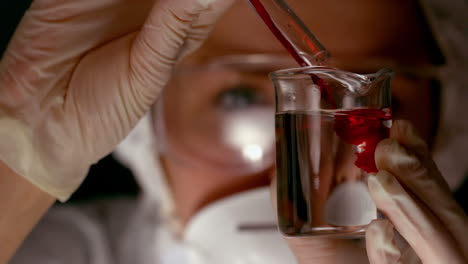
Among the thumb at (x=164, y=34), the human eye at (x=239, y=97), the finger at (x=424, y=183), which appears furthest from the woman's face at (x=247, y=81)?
the finger at (x=424, y=183)

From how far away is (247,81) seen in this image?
3.43ft

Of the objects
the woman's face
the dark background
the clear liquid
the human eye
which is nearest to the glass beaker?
the clear liquid

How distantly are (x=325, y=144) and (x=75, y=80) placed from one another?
35cm

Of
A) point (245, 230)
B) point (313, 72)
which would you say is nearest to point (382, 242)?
point (313, 72)

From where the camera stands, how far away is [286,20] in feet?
1.68

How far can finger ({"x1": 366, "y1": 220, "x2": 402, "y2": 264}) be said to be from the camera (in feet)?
1.49

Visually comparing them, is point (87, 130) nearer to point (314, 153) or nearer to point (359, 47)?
point (314, 153)

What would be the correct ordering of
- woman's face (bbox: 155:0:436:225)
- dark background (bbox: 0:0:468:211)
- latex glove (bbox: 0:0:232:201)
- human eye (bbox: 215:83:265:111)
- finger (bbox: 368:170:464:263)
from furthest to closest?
dark background (bbox: 0:0:468:211) → human eye (bbox: 215:83:265:111) → woman's face (bbox: 155:0:436:225) → latex glove (bbox: 0:0:232:201) → finger (bbox: 368:170:464:263)

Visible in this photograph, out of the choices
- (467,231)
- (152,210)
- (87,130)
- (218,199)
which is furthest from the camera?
(152,210)

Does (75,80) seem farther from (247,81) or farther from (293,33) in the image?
(247,81)

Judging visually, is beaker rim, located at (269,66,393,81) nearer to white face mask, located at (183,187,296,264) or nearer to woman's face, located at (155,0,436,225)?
woman's face, located at (155,0,436,225)

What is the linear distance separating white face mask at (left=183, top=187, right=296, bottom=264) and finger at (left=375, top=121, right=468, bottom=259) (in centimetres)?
52

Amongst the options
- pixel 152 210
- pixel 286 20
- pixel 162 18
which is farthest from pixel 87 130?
pixel 152 210

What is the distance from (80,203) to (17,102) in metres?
0.97
